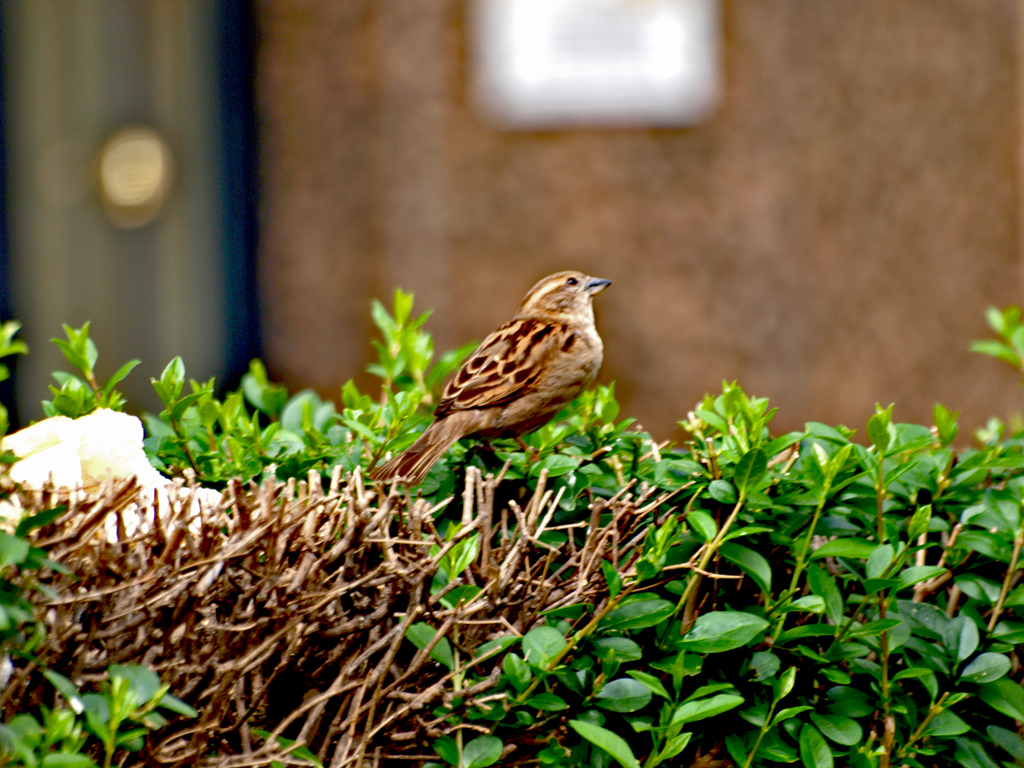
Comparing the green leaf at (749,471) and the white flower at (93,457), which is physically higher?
the white flower at (93,457)

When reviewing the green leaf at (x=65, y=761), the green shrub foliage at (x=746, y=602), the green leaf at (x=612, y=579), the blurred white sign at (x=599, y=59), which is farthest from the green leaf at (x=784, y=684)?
the blurred white sign at (x=599, y=59)

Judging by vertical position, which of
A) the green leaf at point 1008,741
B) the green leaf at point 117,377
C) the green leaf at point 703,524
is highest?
the green leaf at point 117,377

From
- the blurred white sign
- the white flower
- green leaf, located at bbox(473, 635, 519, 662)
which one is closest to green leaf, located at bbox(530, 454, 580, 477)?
green leaf, located at bbox(473, 635, 519, 662)

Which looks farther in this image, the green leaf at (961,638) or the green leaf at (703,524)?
the green leaf at (961,638)

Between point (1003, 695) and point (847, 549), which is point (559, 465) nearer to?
point (847, 549)

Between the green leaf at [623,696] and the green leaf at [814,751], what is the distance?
29 centimetres

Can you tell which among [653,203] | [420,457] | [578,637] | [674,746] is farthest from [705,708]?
[653,203]

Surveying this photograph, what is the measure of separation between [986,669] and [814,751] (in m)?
0.35

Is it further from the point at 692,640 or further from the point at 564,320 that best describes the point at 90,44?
the point at 692,640

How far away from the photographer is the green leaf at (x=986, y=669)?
1.85 m

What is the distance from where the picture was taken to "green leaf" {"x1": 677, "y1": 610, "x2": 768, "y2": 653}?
5.70 feet

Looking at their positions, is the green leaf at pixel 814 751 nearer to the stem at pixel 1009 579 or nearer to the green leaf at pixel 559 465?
the stem at pixel 1009 579

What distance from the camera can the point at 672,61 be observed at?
21.4 ft

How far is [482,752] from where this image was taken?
65.2 inches
